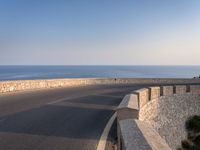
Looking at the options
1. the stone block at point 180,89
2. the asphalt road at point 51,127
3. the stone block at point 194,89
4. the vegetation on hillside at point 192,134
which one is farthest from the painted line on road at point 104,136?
the stone block at point 194,89

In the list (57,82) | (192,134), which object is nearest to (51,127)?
(192,134)

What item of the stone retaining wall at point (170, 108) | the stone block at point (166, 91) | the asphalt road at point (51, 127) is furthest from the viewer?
the stone block at point (166, 91)

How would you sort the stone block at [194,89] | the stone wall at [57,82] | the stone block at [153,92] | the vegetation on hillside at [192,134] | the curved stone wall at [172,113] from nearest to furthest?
the stone block at [153,92] → the curved stone wall at [172,113] → the stone wall at [57,82] → the vegetation on hillside at [192,134] → the stone block at [194,89]

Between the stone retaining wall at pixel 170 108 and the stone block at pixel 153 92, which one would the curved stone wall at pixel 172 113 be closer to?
the stone retaining wall at pixel 170 108

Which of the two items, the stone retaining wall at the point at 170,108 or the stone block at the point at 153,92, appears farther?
the stone block at the point at 153,92

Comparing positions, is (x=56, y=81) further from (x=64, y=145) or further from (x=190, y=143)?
(x=64, y=145)

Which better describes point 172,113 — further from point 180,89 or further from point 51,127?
point 51,127

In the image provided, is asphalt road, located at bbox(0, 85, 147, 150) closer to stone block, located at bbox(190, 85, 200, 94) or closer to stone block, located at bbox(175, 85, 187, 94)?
stone block, located at bbox(175, 85, 187, 94)

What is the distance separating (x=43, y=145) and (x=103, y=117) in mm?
4847

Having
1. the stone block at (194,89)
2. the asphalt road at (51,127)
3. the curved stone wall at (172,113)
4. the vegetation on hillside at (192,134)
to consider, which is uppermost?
the stone block at (194,89)

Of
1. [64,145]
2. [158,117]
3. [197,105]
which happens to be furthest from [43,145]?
[197,105]

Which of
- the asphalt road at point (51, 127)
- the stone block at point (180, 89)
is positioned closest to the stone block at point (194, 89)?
the stone block at point (180, 89)

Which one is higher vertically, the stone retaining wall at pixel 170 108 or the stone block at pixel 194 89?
the stone block at pixel 194 89

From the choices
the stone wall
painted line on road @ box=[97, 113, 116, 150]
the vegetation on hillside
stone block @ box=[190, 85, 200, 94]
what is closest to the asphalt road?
painted line on road @ box=[97, 113, 116, 150]
